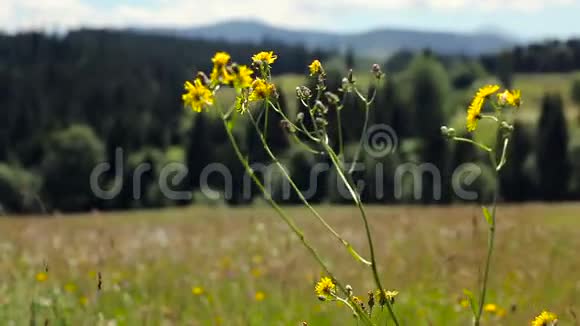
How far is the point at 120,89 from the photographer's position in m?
128

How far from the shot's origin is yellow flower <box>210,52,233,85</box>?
69.0 inches

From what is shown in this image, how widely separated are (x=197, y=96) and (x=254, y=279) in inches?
157

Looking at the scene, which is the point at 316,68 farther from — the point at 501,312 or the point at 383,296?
the point at 501,312

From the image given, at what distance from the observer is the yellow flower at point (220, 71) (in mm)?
1752

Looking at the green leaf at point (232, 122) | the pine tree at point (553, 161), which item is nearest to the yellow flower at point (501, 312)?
the green leaf at point (232, 122)

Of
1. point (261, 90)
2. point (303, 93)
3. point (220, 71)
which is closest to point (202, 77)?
point (220, 71)

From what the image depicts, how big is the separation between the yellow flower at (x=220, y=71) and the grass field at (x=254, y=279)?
2.18 m

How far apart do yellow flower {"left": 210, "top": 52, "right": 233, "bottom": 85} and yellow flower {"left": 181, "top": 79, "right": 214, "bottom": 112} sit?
3 centimetres

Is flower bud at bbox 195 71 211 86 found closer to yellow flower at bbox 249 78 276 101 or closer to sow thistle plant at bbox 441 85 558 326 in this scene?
yellow flower at bbox 249 78 276 101

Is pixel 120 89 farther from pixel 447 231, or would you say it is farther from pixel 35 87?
pixel 447 231

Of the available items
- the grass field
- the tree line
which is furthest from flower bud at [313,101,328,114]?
the tree line

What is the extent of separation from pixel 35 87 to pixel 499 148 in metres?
135

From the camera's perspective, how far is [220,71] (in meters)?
1.77

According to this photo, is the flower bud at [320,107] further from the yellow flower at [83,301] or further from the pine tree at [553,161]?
the pine tree at [553,161]
